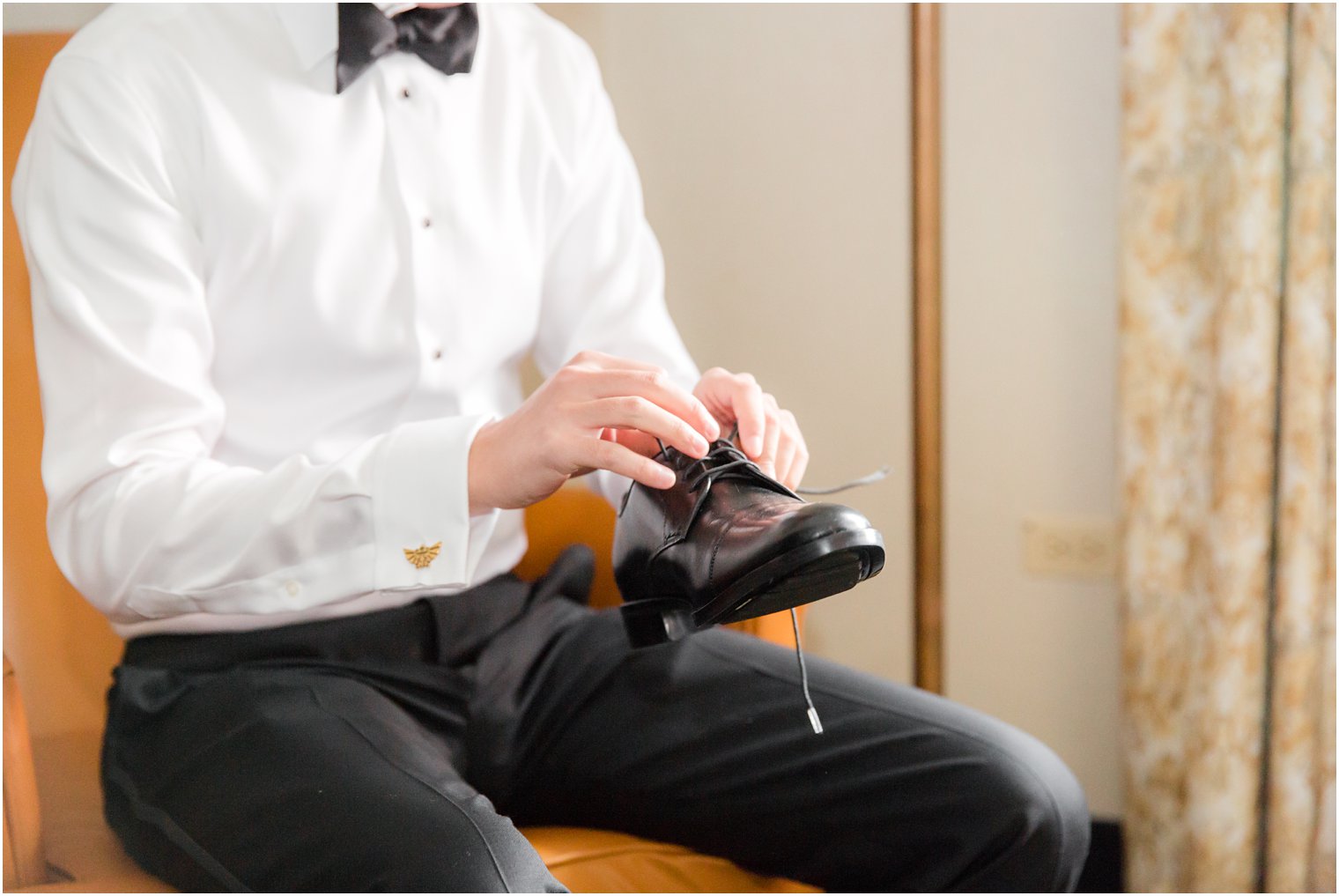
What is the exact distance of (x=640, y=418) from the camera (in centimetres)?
80

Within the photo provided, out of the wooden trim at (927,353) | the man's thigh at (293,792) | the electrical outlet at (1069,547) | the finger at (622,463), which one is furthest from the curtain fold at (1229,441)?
the man's thigh at (293,792)

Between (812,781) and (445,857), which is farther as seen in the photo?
(812,781)

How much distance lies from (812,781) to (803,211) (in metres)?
0.97

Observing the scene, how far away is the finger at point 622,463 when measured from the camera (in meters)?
0.82

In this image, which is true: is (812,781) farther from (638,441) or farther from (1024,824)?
Result: (638,441)

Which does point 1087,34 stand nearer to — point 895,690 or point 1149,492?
point 1149,492

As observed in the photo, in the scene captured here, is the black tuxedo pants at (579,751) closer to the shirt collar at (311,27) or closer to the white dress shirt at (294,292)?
the white dress shirt at (294,292)

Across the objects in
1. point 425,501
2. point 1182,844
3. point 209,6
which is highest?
point 209,6

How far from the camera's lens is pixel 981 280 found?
1615mm

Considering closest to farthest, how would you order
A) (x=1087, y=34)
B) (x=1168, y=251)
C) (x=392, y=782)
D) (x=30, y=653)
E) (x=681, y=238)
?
(x=392, y=782) < (x=30, y=653) < (x=1168, y=251) < (x=1087, y=34) < (x=681, y=238)

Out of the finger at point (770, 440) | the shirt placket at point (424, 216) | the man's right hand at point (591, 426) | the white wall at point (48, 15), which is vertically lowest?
the finger at point (770, 440)

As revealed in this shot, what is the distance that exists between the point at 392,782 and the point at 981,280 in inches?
44.2

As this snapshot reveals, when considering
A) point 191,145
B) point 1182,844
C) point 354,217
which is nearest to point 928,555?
point 1182,844

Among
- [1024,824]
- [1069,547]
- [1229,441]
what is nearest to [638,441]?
[1024,824]
